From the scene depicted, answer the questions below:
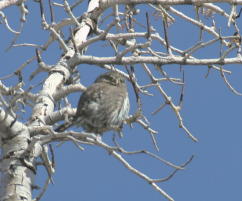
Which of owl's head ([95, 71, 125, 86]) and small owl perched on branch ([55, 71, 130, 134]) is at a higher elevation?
owl's head ([95, 71, 125, 86])

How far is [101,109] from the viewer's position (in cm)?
682

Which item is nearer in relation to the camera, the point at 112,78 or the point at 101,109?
the point at 101,109

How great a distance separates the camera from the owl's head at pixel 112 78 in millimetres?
7336

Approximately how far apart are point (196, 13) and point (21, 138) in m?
2.28

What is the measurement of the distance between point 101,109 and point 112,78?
2.12 feet

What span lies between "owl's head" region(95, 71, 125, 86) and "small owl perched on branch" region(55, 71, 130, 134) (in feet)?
0.73

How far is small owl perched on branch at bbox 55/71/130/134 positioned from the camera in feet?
22.2

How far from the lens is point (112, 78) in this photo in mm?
7371

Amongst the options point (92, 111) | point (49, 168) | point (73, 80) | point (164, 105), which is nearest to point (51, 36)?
point (73, 80)

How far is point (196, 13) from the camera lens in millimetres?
6871

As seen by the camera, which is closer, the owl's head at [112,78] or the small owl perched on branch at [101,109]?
the small owl perched on branch at [101,109]

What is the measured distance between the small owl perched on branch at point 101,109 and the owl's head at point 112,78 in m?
0.22

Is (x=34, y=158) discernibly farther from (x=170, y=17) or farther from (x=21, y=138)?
Answer: (x=170, y=17)

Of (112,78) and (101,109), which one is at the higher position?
(112,78)
